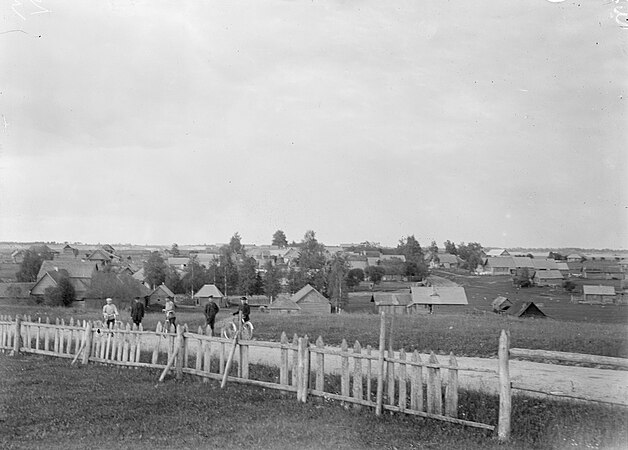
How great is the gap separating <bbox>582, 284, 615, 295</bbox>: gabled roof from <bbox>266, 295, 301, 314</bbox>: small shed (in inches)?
600

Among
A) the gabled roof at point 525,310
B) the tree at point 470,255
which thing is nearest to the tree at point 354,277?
the tree at point 470,255

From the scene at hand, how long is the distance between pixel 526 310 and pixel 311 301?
39.4 ft

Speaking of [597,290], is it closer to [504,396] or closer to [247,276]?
[504,396]

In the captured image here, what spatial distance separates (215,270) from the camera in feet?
98.8

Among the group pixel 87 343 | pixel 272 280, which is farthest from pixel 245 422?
pixel 272 280

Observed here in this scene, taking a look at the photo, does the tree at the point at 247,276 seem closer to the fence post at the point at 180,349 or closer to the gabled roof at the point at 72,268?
the gabled roof at the point at 72,268

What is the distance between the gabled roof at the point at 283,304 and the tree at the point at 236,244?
6.20 metres

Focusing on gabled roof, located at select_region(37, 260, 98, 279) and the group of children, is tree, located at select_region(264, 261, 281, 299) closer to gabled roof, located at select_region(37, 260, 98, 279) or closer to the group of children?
the group of children

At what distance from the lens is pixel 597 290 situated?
72.4 feet

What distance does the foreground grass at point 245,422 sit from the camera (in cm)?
850

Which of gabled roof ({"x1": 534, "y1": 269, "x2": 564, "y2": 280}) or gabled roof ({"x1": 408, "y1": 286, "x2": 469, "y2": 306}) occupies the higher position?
gabled roof ({"x1": 534, "y1": 269, "x2": 564, "y2": 280})

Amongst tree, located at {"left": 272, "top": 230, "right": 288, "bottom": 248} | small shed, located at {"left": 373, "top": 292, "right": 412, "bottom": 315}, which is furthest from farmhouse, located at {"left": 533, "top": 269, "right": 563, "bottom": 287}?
tree, located at {"left": 272, "top": 230, "right": 288, "bottom": 248}

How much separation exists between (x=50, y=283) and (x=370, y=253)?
73.7 ft

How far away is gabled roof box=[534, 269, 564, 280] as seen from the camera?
24.8 m
